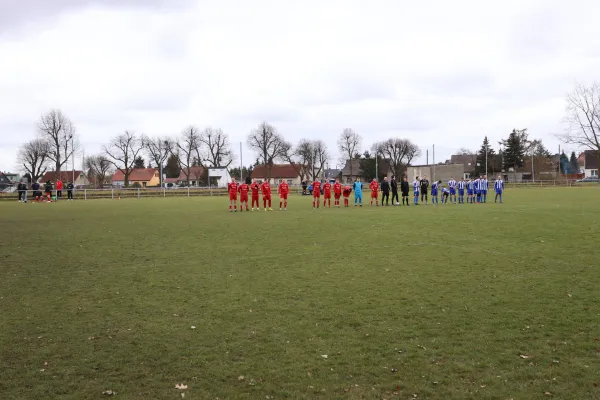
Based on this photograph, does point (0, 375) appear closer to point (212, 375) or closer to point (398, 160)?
point (212, 375)

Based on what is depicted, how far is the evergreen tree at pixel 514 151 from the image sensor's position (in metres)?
94.2

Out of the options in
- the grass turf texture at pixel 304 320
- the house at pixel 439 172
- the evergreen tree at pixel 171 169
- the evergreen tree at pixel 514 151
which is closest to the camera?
the grass turf texture at pixel 304 320

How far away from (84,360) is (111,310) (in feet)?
6.41

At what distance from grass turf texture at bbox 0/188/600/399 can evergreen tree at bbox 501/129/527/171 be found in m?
89.0

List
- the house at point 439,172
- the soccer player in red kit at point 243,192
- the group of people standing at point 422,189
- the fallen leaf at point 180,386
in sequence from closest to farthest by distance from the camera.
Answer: the fallen leaf at point 180,386, the soccer player in red kit at point 243,192, the group of people standing at point 422,189, the house at point 439,172

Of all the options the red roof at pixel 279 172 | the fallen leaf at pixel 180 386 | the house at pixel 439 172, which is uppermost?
the red roof at pixel 279 172

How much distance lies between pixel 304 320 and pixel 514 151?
321ft

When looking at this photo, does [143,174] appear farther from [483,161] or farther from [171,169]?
[483,161]

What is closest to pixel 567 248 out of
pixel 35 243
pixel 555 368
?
pixel 555 368

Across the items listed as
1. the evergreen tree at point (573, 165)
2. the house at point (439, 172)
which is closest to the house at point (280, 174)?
the house at point (439, 172)

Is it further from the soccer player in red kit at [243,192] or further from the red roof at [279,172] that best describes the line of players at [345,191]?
the red roof at [279,172]

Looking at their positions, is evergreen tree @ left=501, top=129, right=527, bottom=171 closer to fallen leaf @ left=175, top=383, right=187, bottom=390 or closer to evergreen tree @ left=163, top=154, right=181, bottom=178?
evergreen tree @ left=163, top=154, right=181, bottom=178

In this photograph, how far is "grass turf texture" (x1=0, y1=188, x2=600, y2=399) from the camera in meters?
4.51

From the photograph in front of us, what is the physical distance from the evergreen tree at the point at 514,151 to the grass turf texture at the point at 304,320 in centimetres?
8900
